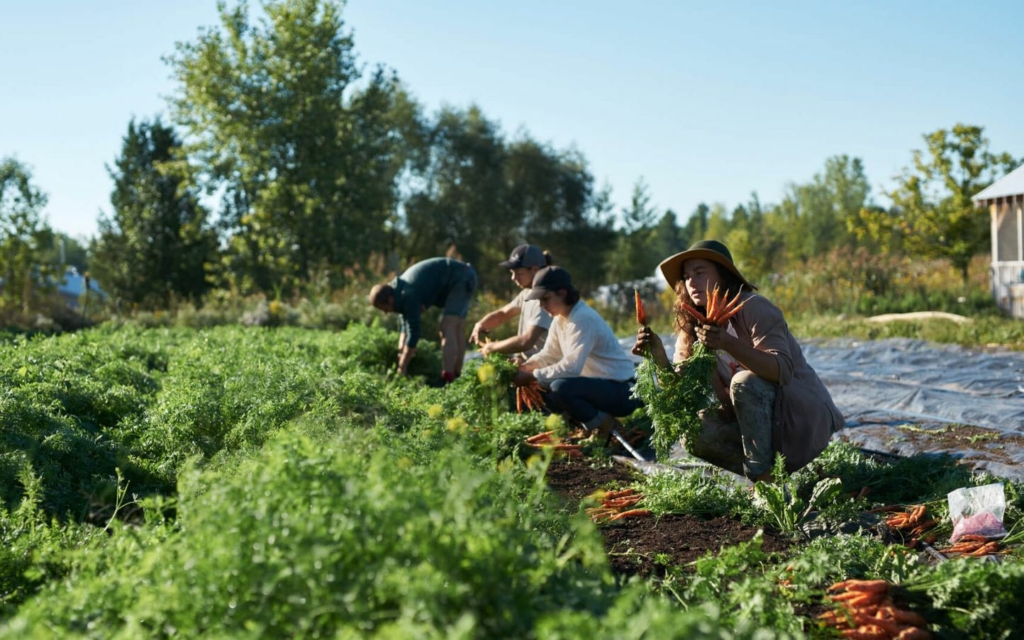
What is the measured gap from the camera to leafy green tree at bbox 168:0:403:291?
23.0m

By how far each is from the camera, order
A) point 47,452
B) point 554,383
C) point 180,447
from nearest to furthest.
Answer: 1. point 47,452
2. point 180,447
3. point 554,383

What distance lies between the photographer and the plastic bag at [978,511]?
4.16 m

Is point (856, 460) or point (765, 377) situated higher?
point (765, 377)

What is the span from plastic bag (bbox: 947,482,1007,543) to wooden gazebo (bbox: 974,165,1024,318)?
44.2ft

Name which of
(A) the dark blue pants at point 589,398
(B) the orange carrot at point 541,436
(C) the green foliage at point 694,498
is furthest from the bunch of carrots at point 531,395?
(C) the green foliage at point 694,498

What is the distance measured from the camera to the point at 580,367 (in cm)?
658

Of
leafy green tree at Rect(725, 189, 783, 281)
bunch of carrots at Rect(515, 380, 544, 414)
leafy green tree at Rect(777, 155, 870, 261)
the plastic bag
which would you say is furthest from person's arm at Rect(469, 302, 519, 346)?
leafy green tree at Rect(777, 155, 870, 261)

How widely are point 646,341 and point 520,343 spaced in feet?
8.10

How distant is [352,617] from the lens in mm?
2193

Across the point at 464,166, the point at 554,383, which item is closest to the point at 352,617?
the point at 554,383

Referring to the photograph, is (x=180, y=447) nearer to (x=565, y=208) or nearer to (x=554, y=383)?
(x=554, y=383)

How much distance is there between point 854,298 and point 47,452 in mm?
16122

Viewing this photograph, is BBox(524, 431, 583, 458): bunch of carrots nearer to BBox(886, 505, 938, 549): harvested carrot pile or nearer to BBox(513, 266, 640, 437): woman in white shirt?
BBox(513, 266, 640, 437): woman in white shirt

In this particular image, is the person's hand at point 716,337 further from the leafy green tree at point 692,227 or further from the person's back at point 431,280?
the leafy green tree at point 692,227
